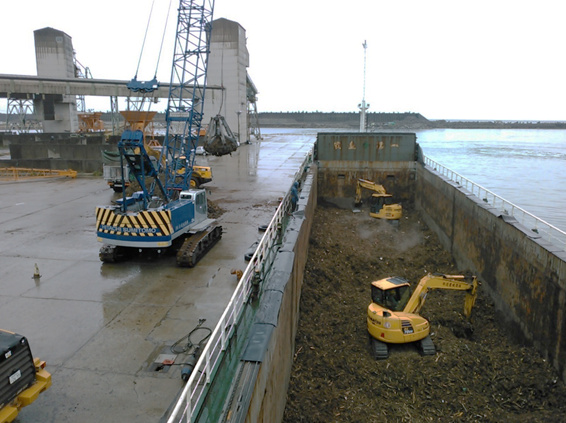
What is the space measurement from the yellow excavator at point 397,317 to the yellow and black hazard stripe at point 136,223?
604 cm

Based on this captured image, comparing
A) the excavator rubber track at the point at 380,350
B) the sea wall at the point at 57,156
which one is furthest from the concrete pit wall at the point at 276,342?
the sea wall at the point at 57,156

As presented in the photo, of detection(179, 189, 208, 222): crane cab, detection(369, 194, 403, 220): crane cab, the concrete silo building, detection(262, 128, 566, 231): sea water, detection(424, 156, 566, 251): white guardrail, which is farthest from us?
the concrete silo building

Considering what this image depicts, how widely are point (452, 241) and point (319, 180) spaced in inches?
561

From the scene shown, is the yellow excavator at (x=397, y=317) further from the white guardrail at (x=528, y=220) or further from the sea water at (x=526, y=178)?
the sea water at (x=526, y=178)

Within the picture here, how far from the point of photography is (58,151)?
133 feet

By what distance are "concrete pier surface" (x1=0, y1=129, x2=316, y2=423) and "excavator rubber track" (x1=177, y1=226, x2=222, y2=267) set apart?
0.73 feet

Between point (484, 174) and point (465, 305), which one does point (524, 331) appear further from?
point (484, 174)

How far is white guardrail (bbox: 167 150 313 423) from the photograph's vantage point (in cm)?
525

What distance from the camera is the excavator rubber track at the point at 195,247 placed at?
12.7 m

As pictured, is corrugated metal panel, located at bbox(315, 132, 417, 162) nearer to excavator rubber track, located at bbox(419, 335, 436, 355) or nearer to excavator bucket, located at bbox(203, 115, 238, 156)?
excavator bucket, located at bbox(203, 115, 238, 156)

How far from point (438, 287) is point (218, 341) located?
7.99 meters

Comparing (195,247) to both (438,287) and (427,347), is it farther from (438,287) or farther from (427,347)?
(438,287)

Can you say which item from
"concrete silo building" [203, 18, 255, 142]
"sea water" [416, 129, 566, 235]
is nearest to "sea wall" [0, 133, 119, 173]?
"concrete silo building" [203, 18, 255, 142]

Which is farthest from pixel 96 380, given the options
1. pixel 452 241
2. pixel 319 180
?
pixel 319 180
